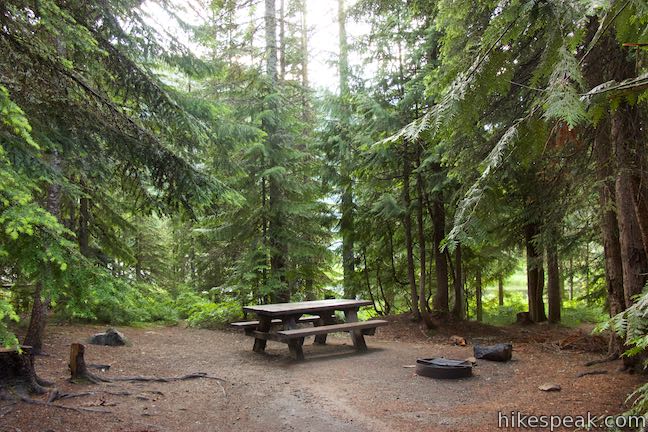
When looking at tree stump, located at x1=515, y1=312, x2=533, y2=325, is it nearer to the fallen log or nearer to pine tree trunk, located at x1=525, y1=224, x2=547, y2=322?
pine tree trunk, located at x1=525, y1=224, x2=547, y2=322

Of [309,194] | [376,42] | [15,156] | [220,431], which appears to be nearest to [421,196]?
[309,194]

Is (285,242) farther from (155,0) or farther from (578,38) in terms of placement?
(578,38)

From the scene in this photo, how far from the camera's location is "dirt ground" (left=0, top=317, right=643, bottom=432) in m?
5.18

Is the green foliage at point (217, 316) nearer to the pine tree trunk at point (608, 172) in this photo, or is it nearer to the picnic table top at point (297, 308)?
the picnic table top at point (297, 308)

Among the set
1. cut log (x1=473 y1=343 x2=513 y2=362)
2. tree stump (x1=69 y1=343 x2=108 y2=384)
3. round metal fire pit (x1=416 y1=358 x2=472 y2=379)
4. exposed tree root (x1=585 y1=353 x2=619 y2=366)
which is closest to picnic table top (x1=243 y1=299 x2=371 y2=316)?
round metal fire pit (x1=416 y1=358 x2=472 y2=379)

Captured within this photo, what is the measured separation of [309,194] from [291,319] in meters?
5.14

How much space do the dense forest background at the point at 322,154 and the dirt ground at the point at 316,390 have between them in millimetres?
1267

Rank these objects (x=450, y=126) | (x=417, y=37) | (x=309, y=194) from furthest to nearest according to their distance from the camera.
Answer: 1. (x=309, y=194)
2. (x=417, y=37)
3. (x=450, y=126)

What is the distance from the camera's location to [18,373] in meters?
5.57

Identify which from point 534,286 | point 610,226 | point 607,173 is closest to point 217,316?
point 534,286

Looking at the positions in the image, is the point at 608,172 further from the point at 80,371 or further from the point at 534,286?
the point at 80,371

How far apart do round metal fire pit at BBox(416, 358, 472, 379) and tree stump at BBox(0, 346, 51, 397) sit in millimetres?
5349

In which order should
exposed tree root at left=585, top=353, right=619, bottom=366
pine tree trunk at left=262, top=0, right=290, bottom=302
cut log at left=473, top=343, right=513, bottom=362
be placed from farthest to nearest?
pine tree trunk at left=262, top=0, right=290, bottom=302 → cut log at left=473, top=343, right=513, bottom=362 → exposed tree root at left=585, top=353, right=619, bottom=366

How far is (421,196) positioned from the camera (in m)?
11.7
